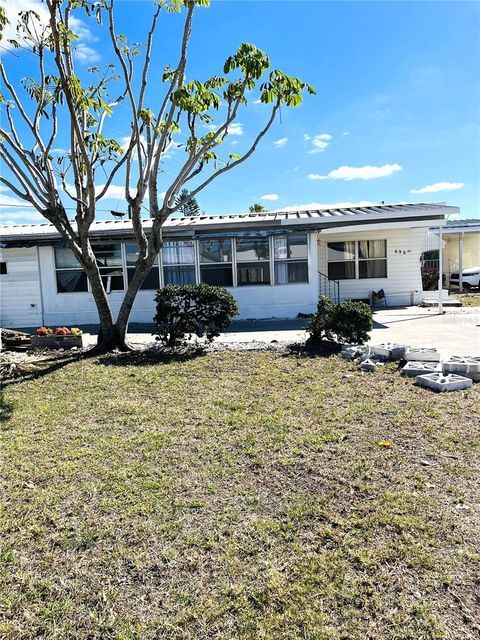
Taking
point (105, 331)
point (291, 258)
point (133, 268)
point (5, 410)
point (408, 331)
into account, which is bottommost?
point (5, 410)

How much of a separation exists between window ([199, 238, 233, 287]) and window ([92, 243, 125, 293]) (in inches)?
100

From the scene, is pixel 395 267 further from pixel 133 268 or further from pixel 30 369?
pixel 30 369

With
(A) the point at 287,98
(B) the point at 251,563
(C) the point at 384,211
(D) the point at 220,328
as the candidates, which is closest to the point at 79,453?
(B) the point at 251,563

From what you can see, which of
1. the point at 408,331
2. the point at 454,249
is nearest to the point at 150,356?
the point at 408,331

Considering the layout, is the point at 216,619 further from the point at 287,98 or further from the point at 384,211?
the point at 384,211

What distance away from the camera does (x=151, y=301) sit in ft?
42.8

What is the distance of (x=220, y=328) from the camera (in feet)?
27.7

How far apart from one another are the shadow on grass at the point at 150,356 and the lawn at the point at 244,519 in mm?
2234

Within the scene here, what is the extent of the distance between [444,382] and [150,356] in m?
4.94

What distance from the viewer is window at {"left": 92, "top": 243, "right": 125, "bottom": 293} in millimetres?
13031

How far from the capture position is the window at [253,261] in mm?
12727

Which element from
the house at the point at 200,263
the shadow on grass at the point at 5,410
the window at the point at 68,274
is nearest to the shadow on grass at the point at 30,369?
the shadow on grass at the point at 5,410

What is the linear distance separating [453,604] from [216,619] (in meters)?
1.13

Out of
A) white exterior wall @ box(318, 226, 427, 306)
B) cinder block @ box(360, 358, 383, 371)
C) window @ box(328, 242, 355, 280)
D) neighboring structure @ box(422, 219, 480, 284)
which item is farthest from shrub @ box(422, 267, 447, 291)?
cinder block @ box(360, 358, 383, 371)
